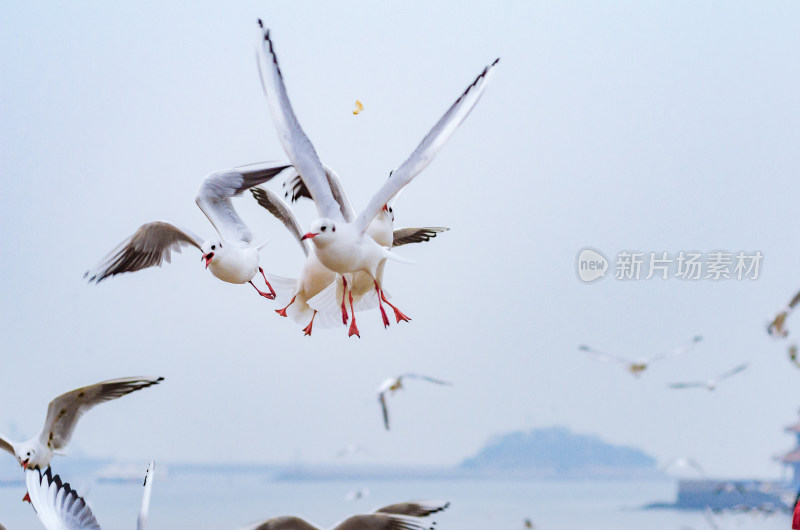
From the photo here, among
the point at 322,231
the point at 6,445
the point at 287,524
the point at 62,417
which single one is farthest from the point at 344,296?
the point at 6,445

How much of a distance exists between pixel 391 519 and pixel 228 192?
947mm

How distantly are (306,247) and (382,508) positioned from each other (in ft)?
2.36

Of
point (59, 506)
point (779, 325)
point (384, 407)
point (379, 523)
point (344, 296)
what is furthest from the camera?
point (779, 325)

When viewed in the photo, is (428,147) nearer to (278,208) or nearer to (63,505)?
(278,208)

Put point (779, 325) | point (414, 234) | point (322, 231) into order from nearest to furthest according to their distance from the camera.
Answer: point (322, 231), point (414, 234), point (779, 325)

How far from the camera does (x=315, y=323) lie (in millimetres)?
2506

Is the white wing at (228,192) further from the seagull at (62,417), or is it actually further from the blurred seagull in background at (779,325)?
the blurred seagull in background at (779,325)

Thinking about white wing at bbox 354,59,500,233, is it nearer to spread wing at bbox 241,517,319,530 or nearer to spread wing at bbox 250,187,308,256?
spread wing at bbox 250,187,308,256

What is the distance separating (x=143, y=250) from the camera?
2758mm

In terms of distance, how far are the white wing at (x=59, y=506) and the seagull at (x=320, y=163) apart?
0.81m

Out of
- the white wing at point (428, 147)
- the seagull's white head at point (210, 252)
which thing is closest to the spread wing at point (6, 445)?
the seagull's white head at point (210, 252)

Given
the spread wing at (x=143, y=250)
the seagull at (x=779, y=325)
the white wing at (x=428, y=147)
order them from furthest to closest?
the seagull at (x=779, y=325), the spread wing at (x=143, y=250), the white wing at (x=428, y=147)

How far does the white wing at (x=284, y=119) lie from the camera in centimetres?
222

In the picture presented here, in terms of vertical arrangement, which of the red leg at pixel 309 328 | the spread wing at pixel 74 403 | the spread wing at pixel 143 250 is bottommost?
the spread wing at pixel 74 403
